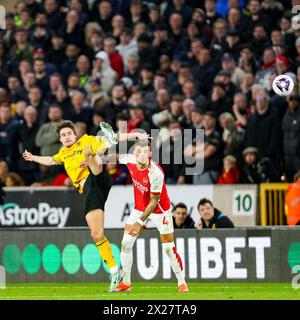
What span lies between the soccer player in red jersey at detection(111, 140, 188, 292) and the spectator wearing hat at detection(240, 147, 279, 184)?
164 inches

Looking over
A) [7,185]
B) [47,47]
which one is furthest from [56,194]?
[47,47]

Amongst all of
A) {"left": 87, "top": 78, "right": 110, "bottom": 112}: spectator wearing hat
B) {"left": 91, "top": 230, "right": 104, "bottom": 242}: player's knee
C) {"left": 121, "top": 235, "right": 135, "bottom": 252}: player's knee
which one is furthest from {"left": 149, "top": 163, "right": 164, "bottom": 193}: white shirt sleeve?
{"left": 87, "top": 78, "right": 110, "bottom": 112}: spectator wearing hat

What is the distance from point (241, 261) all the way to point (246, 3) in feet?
24.3

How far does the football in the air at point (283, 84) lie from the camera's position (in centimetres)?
1719

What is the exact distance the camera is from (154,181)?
14422mm

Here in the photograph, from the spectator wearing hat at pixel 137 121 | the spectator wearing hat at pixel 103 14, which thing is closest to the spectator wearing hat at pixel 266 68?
the spectator wearing hat at pixel 137 121

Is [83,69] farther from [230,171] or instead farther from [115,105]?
[230,171]

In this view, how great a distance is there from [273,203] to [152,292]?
4021mm

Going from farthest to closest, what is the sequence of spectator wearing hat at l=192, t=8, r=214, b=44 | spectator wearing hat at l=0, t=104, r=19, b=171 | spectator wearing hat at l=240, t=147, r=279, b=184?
spectator wearing hat at l=192, t=8, r=214, b=44, spectator wearing hat at l=0, t=104, r=19, b=171, spectator wearing hat at l=240, t=147, r=279, b=184

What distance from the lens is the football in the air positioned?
17188 millimetres

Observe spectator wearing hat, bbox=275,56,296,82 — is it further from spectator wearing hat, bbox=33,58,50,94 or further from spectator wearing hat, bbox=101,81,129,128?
spectator wearing hat, bbox=33,58,50,94

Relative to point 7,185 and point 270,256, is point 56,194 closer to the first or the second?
point 7,185

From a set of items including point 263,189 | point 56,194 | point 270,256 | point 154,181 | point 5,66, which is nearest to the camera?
point 154,181

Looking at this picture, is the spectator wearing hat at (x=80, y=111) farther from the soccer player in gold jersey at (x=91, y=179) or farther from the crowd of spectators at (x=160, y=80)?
the soccer player in gold jersey at (x=91, y=179)
